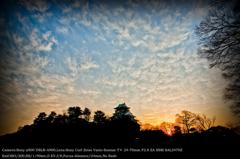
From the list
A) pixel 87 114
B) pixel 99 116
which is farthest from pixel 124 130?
pixel 87 114

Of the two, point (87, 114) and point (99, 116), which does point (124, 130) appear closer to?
point (99, 116)

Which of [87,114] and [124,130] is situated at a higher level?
[87,114]

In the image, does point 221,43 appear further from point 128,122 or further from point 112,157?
point 128,122

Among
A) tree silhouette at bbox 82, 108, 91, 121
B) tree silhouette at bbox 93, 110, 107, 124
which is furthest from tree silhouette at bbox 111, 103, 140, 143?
tree silhouette at bbox 82, 108, 91, 121

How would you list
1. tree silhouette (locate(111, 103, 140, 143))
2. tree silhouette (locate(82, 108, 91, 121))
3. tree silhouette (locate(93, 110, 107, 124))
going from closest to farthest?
tree silhouette (locate(111, 103, 140, 143)) → tree silhouette (locate(93, 110, 107, 124)) → tree silhouette (locate(82, 108, 91, 121))

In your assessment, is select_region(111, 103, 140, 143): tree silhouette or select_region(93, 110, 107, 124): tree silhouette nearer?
select_region(111, 103, 140, 143): tree silhouette

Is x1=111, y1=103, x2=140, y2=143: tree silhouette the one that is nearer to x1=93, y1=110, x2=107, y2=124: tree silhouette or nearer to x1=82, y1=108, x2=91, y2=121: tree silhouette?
x1=93, y1=110, x2=107, y2=124: tree silhouette

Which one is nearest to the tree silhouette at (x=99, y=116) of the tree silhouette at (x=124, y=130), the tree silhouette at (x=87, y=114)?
the tree silhouette at (x=87, y=114)

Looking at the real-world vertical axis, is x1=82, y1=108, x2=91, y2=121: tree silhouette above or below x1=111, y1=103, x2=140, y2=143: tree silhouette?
above

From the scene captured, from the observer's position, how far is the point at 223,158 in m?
6.67

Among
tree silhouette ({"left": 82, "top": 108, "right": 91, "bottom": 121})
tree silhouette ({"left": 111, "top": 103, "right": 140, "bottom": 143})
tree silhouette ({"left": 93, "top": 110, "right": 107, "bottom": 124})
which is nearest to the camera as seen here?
tree silhouette ({"left": 111, "top": 103, "right": 140, "bottom": 143})

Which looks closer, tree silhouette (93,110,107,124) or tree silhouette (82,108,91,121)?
tree silhouette (93,110,107,124)

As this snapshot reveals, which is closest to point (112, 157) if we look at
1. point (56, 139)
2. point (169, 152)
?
point (169, 152)

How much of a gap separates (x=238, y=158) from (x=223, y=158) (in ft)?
1.94
